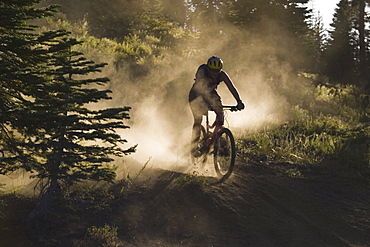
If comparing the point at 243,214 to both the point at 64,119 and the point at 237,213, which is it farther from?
the point at 64,119

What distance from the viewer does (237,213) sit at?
621cm

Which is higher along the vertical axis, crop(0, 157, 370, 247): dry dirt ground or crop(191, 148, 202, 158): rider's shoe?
crop(191, 148, 202, 158): rider's shoe

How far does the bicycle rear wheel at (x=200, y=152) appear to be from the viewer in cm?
849

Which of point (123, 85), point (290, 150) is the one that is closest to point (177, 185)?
point (290, 150)

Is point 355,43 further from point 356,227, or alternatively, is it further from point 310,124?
point 356,227

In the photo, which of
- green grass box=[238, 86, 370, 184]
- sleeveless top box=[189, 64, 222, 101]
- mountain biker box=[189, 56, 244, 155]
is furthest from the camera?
green grass box=[238, 86, 370, 184]

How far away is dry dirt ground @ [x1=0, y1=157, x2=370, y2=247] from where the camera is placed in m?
5.36

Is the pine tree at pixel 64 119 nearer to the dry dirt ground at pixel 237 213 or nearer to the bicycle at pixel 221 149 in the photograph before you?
the dry dirt ground at pixel 237 213

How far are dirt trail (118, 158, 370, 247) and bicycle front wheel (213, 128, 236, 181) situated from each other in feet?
0.87

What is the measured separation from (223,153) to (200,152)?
917mm

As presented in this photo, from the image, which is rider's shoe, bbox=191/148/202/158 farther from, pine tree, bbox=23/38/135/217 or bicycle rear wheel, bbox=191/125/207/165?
pine tree, bbox=23/38/135/217

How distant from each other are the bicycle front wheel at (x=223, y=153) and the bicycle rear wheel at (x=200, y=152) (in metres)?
0.59

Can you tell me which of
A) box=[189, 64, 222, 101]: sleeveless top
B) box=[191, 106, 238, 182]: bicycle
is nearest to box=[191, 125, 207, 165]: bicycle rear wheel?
box=[191, 106, 238, 182]: bicycle

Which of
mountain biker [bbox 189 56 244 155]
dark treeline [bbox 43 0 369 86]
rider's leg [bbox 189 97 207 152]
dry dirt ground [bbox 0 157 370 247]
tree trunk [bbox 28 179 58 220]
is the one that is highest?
dark treeline [bbox 43 0 369 86]
